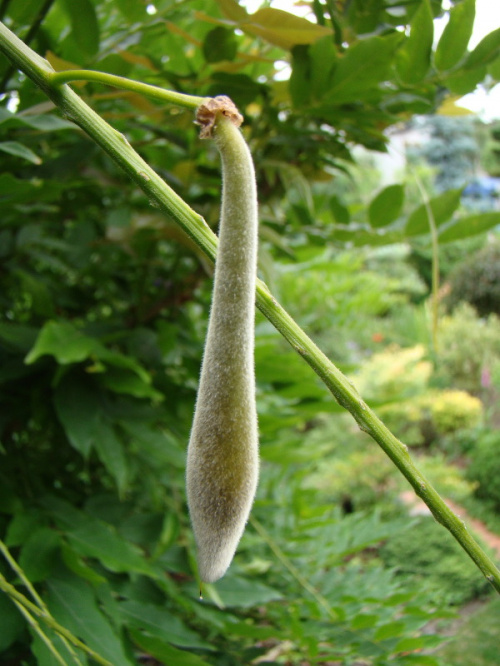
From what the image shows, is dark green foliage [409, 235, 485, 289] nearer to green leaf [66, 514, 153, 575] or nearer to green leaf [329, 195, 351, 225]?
green leaf [329, 195, 351, 225]

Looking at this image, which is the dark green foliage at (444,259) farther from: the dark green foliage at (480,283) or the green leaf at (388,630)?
the green leaf at (388,630)

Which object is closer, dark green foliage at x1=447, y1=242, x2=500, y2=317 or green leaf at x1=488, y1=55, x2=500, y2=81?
green leaf at x1=488, y1=55, x2=500, y2=81

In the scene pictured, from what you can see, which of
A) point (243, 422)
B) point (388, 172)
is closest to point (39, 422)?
point (243, 422)

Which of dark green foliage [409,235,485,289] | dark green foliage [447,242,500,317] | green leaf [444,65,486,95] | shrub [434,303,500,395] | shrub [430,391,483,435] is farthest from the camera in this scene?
dark green foliage [409,235,485,289]

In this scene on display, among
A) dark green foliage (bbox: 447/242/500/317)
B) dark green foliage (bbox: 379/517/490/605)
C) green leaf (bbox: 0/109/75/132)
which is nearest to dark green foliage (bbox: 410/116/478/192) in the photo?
dark green foliage (bbox: 447/242/500/317)

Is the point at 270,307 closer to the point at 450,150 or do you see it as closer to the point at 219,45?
the point at 219,45

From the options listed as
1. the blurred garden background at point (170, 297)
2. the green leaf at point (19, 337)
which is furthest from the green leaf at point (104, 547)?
the green leaf at point (19, 337)

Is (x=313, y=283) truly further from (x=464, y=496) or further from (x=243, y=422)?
(x=243, y=422)
